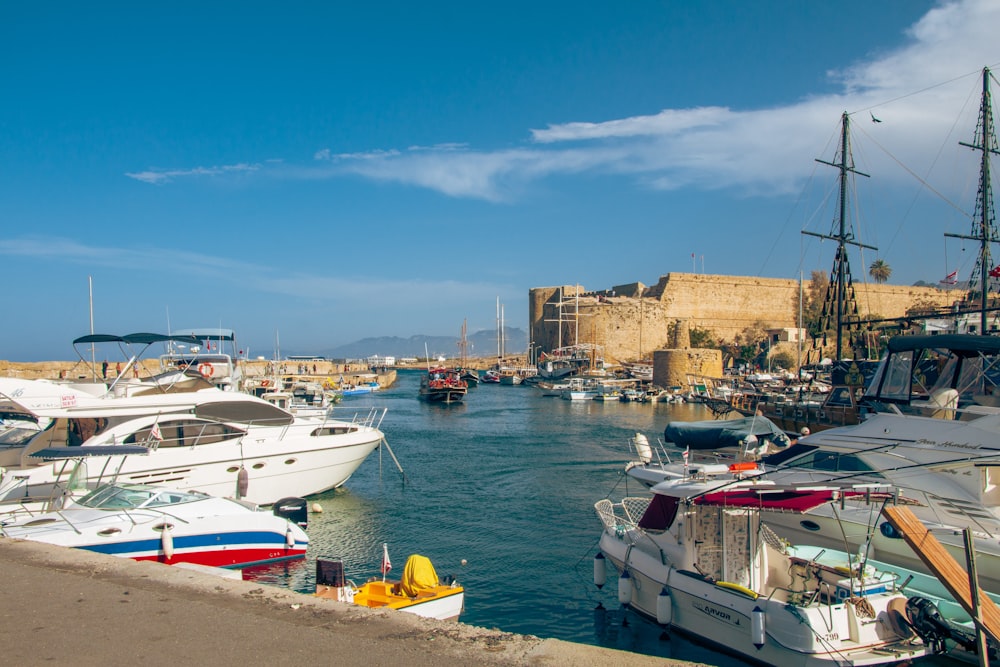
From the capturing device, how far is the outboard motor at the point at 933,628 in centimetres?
646

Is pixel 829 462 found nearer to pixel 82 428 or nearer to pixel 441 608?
pixel 441 608

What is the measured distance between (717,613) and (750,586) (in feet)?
1.39

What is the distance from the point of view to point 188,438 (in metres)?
12.9

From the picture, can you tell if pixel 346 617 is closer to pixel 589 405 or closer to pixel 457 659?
pixel 457 659

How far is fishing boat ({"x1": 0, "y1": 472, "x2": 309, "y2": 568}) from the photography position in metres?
8.55

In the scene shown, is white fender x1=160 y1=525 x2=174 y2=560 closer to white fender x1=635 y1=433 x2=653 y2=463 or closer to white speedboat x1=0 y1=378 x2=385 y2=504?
white speedboat x1=0 y1=378 x2=385 y2=504

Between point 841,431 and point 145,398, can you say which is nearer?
point 841,431

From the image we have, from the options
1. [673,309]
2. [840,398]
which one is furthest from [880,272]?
[840,398]

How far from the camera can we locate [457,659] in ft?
12.7

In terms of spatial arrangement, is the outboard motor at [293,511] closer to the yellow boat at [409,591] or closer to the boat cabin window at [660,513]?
the yellow boat at [409,591]

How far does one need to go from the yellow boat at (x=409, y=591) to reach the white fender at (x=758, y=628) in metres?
2.94

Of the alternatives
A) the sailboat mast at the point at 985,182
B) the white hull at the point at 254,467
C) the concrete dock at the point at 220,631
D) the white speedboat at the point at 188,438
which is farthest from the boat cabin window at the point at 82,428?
the sailboat mast at the point at 985,182

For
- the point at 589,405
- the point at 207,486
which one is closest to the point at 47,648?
the point at 207,486

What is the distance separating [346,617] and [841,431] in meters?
8.40
